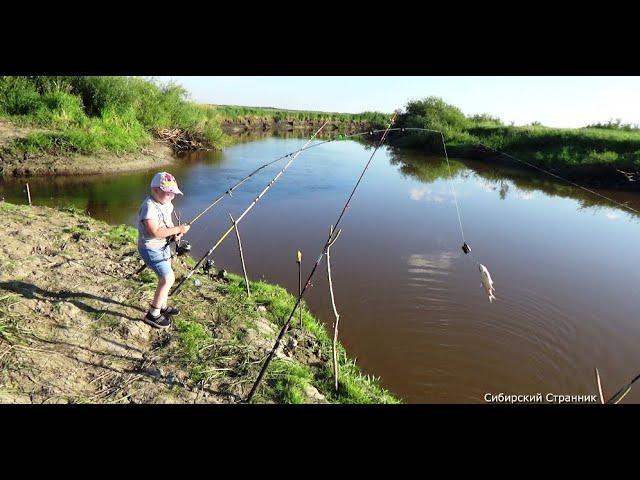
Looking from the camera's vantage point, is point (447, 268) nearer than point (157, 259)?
No

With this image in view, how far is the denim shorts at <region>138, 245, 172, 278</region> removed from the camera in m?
3.79

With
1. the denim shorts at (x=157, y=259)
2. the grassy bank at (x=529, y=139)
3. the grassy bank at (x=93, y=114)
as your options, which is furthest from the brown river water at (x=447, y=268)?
the grassy bank at (x=529, y=139)

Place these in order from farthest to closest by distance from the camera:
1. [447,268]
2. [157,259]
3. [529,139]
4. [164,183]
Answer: [529,139]
[447,268]
[157,259]
[164,183]

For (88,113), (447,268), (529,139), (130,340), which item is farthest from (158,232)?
(529,139)

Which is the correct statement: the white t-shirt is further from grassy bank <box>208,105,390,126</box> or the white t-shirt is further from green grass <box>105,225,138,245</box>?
grassy bank <box>208,105,390,126</box>

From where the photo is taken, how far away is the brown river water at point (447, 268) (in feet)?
16.1

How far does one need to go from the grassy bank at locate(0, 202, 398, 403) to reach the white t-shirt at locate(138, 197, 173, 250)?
2.93ft

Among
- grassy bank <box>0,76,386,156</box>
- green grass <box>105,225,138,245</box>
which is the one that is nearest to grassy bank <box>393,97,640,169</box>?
green grass <box>105,225,138,245</box>

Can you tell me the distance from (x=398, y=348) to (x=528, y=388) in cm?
152

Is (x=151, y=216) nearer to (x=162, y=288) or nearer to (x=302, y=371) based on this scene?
(x=162, y=288)

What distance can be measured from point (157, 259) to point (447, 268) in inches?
213

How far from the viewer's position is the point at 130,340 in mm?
3852

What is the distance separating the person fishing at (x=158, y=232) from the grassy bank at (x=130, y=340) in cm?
24
